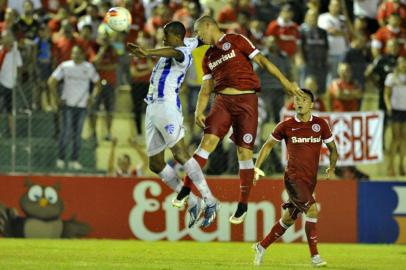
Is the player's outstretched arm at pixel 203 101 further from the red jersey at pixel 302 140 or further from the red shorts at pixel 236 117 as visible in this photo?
the red jersey at pixel 302 140

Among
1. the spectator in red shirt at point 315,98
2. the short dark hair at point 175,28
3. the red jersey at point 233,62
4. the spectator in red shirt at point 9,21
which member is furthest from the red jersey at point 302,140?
the spectator in red shirt at point 9,21

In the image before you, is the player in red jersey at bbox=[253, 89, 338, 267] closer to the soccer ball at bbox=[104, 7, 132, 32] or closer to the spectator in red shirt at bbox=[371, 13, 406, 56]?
the soccer ball at bbox=[104, 7, 132, 32]

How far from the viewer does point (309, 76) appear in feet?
68.0

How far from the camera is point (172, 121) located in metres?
15.3

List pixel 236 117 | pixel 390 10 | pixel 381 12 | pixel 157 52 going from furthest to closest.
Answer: pixel 381 12 < pixel 390 10 < pixel 236 117 < pixel 157 52

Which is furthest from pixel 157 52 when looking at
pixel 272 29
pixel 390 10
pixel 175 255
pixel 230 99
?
pixel 390 10

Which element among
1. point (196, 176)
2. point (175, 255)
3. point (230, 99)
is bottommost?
point (175, 255)

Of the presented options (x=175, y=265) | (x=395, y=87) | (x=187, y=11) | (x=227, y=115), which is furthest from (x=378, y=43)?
(x=175, y=265)

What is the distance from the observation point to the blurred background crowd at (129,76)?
64.3 feet

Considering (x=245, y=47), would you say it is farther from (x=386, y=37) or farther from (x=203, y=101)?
(x=386, y=37)

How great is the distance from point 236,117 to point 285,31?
24.8 feet

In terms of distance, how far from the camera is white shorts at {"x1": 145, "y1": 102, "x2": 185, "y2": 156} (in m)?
15.3

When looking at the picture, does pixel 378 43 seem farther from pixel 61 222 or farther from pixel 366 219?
pixel 61 222

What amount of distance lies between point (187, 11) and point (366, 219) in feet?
18.8
